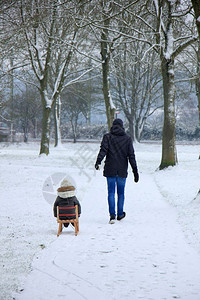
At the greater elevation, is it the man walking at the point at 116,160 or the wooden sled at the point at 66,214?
the man walking at the point at 116,160

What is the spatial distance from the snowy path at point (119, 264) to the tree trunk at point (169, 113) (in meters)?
8.71

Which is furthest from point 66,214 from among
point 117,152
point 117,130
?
point 117,130

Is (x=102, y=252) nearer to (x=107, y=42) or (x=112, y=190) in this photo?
(x=112, y=190)

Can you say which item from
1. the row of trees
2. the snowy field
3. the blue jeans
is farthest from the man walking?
the row of trees

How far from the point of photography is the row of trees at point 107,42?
45.3 ft

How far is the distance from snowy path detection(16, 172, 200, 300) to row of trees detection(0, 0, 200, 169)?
16.3 feet

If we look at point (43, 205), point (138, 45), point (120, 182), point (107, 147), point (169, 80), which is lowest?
point (43, 205)

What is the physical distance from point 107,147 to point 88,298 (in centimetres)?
383

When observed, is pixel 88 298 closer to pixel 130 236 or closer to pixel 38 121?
pixel 130 236

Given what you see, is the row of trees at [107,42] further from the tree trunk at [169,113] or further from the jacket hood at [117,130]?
the jacket hood at [117,130]

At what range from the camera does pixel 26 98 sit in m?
53.0

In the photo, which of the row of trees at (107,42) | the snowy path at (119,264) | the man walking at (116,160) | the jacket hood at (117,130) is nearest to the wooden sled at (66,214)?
the snowy path at (119,264)

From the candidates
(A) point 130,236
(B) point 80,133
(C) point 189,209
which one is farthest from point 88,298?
(B) point 80,133

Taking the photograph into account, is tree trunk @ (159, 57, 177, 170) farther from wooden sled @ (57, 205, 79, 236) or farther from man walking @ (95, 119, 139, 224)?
wooden sled @ (57, 205, 79, 236)
